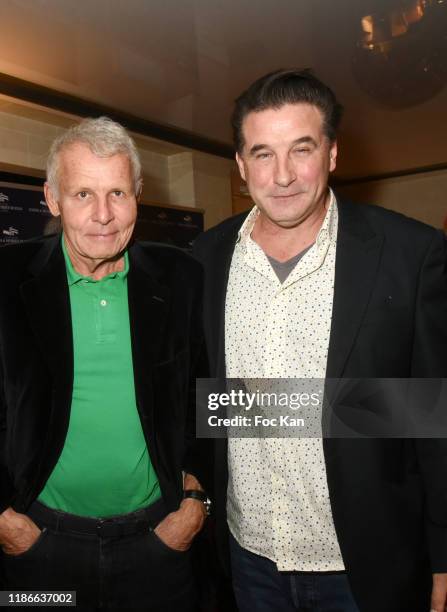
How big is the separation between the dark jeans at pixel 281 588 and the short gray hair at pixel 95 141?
126 centimetres

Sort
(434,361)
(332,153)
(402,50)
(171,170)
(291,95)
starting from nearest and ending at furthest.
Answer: (434,361) < (291,95) < (332,153) < (402,50) < (171,170)

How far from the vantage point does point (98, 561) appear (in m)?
1.47

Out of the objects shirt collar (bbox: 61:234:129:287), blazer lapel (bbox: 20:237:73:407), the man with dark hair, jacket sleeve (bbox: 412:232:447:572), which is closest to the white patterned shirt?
the man with dark hair

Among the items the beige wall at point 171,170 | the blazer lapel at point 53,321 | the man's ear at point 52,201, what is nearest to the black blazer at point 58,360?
the blazer lapel at point 53,321

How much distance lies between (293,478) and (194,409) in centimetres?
40

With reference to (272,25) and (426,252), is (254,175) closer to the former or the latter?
(426,252)

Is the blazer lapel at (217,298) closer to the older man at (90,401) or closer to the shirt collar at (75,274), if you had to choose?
the older man at (90,401)

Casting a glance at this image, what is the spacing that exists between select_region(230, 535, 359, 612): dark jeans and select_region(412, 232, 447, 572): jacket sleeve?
0.28 m

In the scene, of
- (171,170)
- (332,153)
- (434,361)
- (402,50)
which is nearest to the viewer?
(434,361)

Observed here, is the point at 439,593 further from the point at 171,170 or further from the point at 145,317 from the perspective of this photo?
the point at 171,170

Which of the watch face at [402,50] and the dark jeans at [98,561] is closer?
the dark jeans at [98,561]

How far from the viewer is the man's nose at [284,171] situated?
1440 millimetres

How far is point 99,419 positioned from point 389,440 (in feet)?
2.70

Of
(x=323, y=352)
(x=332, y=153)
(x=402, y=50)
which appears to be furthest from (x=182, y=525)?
(x=402, y=50)
